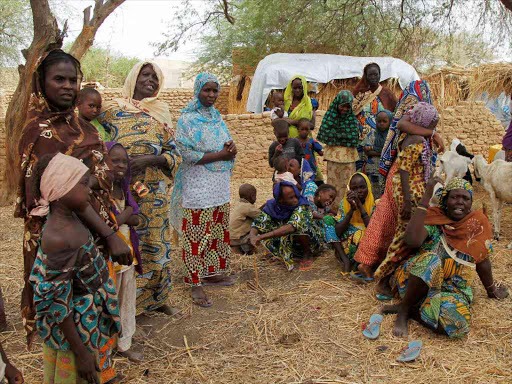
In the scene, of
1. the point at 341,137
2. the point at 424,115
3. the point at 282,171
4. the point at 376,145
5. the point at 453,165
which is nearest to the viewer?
the point at 424,115

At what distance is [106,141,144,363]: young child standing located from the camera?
2910mm

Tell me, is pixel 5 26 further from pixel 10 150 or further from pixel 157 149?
pixel 157 149

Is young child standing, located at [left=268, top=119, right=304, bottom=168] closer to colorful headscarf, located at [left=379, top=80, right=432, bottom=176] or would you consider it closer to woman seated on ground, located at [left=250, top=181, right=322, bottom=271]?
woman seated on ground, located at [left=250, top=181, right=322, bottom=271]

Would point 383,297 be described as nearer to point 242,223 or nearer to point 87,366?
point 242,223

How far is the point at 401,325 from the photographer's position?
11.1ft

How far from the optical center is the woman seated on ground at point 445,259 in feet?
10.9

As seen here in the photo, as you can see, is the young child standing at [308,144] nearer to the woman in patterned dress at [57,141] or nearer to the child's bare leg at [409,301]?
the child's bare leg at [409,301]

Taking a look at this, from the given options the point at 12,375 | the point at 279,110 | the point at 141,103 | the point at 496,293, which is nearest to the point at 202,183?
the point at 141,103

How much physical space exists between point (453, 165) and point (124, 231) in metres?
6.18

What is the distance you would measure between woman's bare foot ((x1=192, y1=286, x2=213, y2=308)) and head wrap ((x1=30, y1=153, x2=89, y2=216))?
7.29 ft

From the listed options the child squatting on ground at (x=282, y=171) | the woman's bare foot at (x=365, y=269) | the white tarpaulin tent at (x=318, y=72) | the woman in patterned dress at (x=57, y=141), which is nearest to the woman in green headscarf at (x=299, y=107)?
the child squatting on ground at (x=282, y=171)

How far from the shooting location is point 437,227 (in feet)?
11.8

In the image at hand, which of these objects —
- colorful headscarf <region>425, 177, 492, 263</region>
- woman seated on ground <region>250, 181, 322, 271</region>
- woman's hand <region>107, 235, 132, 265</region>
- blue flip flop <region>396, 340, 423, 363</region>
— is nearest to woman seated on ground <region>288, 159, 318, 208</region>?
woman seated on ground <region>250, 181, 322, 271</region>

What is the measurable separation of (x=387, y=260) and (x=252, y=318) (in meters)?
1.25
